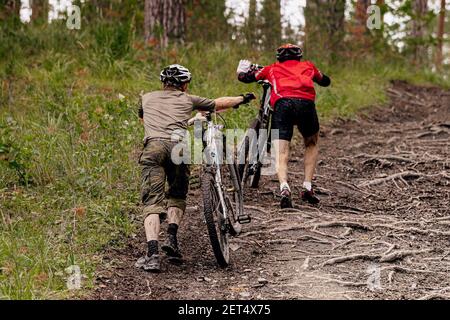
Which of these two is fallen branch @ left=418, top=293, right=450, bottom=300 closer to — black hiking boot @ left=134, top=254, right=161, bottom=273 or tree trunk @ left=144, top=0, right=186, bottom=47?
black hiking boot @ left=134, top=254, right=161, bottom=273

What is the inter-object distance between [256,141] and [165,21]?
206 inches

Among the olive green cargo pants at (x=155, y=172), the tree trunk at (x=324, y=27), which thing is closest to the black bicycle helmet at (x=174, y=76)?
the olive green cargo pants at (x=155, y=172)

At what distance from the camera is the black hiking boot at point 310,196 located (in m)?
8.49

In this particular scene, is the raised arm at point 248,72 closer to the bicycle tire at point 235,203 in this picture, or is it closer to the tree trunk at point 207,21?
the bicycle tire at point 235,203

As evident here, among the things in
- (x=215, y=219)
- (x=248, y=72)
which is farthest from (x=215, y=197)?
(x=248, y=72)

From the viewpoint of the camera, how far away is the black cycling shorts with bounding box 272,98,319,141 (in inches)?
321

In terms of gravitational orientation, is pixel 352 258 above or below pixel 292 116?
below

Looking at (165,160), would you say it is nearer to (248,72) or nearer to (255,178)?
(248,72)

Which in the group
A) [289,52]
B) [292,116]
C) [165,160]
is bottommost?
[165,160]

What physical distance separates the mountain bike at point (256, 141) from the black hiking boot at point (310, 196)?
0.64 metres

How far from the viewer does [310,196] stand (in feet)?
27.8

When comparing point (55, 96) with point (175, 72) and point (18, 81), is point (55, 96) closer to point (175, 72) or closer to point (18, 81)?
point (18, 81)
